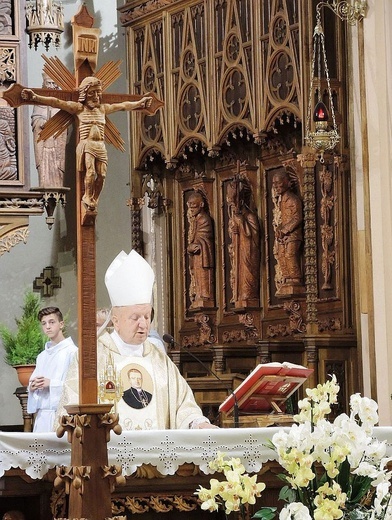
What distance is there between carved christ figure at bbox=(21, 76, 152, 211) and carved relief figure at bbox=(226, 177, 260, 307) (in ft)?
20.5

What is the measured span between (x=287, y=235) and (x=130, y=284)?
4.25 metres

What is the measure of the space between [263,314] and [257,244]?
0.64 metres

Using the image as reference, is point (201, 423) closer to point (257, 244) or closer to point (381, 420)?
point (381, 420)

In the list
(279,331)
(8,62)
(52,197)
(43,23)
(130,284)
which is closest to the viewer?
(130,284)

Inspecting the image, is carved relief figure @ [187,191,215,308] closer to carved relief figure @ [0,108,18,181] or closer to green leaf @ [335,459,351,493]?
carved relief figure @ [0,108,18,181]

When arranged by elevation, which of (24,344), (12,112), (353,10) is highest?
(353,10)

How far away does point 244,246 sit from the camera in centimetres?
1264

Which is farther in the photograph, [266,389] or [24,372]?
[24,372]

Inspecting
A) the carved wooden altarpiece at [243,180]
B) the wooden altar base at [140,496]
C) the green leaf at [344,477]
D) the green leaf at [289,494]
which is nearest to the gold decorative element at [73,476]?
the wooden altar base at [140,496]

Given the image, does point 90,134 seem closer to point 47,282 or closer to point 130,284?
point 130,284

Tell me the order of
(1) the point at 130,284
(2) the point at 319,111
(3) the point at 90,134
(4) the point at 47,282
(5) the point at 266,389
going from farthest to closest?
(4) the point at 47,282 → (2) the point at 319,111 → (1) the point at 130,284 → (5) the point at 266,389 → (3) the point at 90,134

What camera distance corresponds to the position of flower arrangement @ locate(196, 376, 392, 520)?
3916 mm

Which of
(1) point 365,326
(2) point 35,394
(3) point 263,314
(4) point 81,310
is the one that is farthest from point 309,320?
(4) point 81,310

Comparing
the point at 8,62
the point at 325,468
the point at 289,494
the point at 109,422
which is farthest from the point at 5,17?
the point at 325,468
